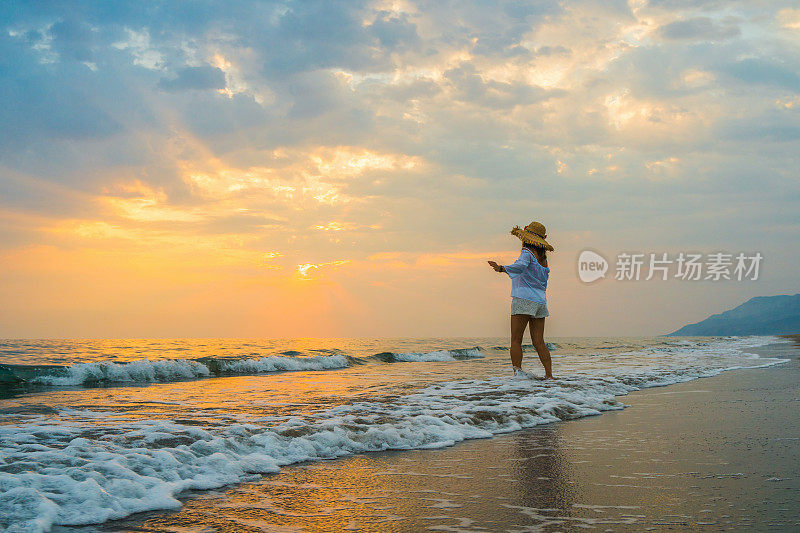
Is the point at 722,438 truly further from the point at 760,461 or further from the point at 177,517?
the point at 177,517

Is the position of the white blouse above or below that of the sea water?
above

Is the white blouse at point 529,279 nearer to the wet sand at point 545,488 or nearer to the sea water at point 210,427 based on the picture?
the sea water at point 210,427

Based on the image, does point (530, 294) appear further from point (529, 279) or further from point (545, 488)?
point (545, 488)

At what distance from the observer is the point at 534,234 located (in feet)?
28.7

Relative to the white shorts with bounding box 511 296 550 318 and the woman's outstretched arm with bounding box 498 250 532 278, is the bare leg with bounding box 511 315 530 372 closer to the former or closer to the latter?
the white shorts with bounding box 511 296 550 318

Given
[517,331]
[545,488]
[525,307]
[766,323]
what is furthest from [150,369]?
[766,323]

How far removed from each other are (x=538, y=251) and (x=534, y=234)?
0.88 ft

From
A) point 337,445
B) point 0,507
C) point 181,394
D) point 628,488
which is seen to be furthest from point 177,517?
point 181,394

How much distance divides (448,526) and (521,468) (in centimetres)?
120

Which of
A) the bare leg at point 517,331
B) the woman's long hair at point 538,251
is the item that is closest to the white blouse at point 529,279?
the woman's long hair at point 538,251

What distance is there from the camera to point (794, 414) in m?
5.25

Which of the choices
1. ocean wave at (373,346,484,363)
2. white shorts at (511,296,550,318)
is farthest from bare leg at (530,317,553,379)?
ocean wave at (373,346,484,363)

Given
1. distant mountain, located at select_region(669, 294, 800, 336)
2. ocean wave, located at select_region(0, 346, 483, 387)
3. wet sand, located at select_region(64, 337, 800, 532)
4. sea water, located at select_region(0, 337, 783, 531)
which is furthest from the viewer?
distant mountain, located at select_region(669, 294, 800, 336)

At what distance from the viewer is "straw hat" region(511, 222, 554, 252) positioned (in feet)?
28.0
